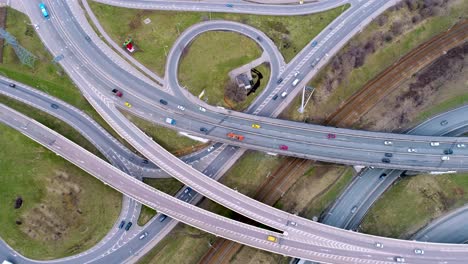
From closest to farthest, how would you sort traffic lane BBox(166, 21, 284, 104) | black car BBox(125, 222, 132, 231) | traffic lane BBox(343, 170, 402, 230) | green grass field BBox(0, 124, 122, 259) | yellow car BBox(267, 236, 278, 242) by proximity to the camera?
yellow car BBox(267, 236, 278, 242) < green grass field BBox(0, 124, 122, 259) < black car BBox(125, 222, 132, 231) < traffic lane BBox(343, 170, 402, 230) < traffic lane BBox(166, 21, 284, 104)

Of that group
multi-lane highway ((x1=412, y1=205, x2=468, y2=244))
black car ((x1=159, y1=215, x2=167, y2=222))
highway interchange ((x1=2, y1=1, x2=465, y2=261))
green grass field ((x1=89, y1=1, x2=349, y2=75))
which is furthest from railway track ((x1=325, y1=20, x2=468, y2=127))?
black car ((x1=159, y1=215, x2=167, y2=222))

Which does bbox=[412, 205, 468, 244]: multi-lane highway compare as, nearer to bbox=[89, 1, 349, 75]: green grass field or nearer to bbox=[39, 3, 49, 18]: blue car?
bbox=[89, 1, 349, 75]: green grass field

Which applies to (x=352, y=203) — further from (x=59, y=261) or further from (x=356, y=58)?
(x=59, y=261)

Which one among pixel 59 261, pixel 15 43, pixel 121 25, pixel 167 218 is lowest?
pixel 59 261

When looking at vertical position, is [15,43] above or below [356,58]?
below

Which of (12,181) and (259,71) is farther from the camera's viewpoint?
(259,71)

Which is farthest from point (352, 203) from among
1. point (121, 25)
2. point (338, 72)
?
point (121, 25)

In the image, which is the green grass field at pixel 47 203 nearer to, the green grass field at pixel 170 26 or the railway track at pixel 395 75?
the green grass field at pixel 170 26
